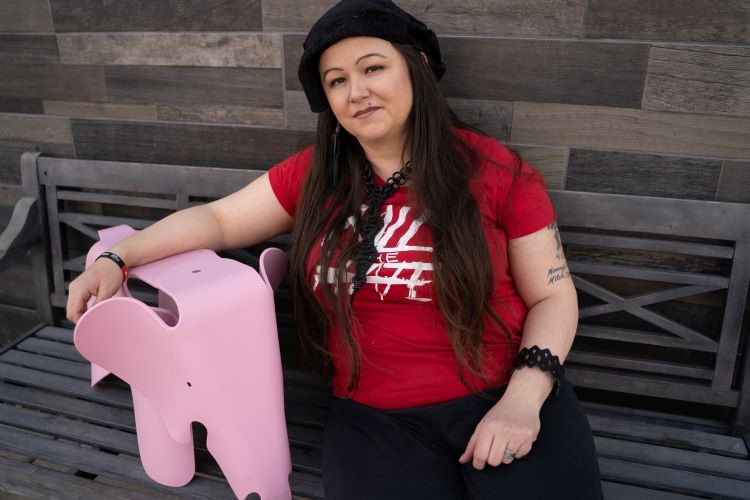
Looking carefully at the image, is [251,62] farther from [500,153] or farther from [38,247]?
[38,247]

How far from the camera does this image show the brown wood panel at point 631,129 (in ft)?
5.74

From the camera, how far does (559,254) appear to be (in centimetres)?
157

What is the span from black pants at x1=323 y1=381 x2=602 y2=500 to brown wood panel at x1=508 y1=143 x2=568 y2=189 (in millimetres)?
678

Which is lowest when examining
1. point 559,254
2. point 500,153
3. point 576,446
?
point 576,446

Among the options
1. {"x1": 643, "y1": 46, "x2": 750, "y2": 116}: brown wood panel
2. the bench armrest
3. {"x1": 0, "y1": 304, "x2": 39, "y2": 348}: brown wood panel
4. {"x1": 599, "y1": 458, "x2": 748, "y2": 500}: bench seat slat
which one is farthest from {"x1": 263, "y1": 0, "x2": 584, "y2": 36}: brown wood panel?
{"x1": 0, "y1": 304, "x2": 39, "y2": 348}: brown wood panel

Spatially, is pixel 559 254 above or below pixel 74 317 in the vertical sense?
above

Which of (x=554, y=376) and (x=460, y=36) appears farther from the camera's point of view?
(x=460, y=36)

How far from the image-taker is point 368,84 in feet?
4.81

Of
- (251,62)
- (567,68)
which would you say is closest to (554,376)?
(567,68)

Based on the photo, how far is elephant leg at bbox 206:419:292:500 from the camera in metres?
1.43

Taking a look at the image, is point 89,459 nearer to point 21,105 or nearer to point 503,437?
point 503,437

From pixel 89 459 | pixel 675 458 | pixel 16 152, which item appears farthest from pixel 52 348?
pixel 675 458

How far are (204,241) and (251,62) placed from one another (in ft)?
2.44

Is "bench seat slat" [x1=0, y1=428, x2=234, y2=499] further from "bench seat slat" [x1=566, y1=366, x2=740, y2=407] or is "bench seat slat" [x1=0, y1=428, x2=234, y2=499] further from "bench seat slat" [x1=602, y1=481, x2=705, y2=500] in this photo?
"bench seat slat" [x1=566, y1=366, x2=740, y2=407]
